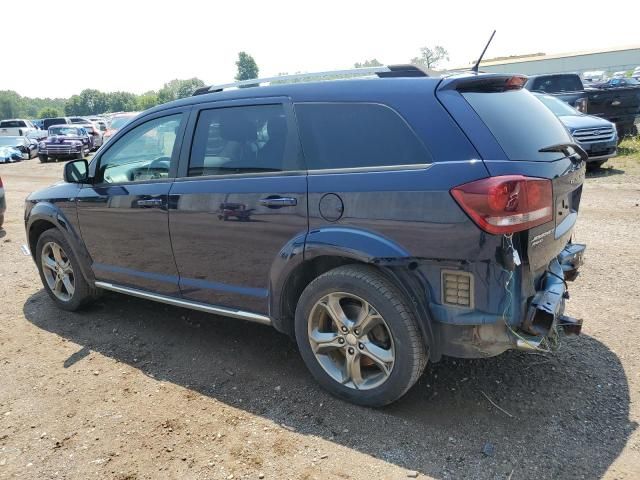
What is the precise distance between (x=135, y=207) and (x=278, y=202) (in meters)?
1.42

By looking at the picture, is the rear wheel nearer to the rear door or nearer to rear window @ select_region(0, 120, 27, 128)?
the rear door

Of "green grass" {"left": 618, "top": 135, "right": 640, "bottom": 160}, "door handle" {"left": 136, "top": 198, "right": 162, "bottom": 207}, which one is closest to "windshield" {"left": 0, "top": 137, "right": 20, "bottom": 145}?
"door handle" {"left": 136, "top": 198, "right": 162, "bottom": 207}

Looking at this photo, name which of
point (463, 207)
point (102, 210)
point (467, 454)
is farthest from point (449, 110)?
point (102, 210)

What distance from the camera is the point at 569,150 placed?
3.14 metres

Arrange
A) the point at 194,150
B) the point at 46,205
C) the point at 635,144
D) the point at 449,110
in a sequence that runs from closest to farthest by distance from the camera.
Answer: the point at 449,110
the point at 194,150
the point at 46,205
the point at 635,144

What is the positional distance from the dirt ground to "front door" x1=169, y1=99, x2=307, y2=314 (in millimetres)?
594

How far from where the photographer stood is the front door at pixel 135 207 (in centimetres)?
386

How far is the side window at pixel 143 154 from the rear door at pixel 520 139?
6.92 feet

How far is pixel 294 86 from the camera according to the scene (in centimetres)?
333

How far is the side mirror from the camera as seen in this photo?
4.40 meters

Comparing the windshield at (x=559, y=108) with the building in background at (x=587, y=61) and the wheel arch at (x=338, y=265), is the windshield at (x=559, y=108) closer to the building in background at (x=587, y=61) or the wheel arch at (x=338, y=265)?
the wheel arch at (x=338, y=265)

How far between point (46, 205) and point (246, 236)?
247cm

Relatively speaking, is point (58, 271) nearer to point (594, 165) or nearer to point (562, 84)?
point (594, 165)

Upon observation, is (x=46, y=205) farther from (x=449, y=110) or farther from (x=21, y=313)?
(x=449, y=110)
